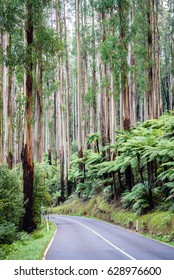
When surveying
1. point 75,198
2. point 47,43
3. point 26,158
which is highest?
point 47,43

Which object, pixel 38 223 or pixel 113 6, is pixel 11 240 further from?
pixel 113 6

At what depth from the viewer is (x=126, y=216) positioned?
23.1m

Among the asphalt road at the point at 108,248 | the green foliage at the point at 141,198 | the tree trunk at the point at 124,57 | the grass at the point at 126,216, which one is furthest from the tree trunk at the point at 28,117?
the tree trunk at the point at 124,57

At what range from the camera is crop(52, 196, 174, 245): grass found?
17.3 metres

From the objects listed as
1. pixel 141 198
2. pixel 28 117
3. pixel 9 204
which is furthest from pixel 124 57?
pixel 9 204

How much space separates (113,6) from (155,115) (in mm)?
8678

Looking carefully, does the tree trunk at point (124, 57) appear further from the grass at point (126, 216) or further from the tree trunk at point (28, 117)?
the tree trunk at point (28, 117)

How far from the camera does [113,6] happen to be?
85.1 feet

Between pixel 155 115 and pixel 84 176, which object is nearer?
pixel 155 115

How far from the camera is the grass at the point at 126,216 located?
17344 mm

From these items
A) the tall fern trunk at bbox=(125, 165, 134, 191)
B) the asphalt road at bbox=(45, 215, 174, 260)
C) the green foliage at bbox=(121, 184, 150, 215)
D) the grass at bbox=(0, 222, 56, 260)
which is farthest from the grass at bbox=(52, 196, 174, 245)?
the grass at bbox=(0, 222, 56, 260)

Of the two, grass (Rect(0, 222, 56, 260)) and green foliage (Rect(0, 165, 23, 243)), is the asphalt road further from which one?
green foliage (Rect(0, 165, 23, 243))

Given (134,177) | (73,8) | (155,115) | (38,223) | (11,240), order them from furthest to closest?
(73,8) → (155,115) → (134,177) → (38,223) → (11,240)
